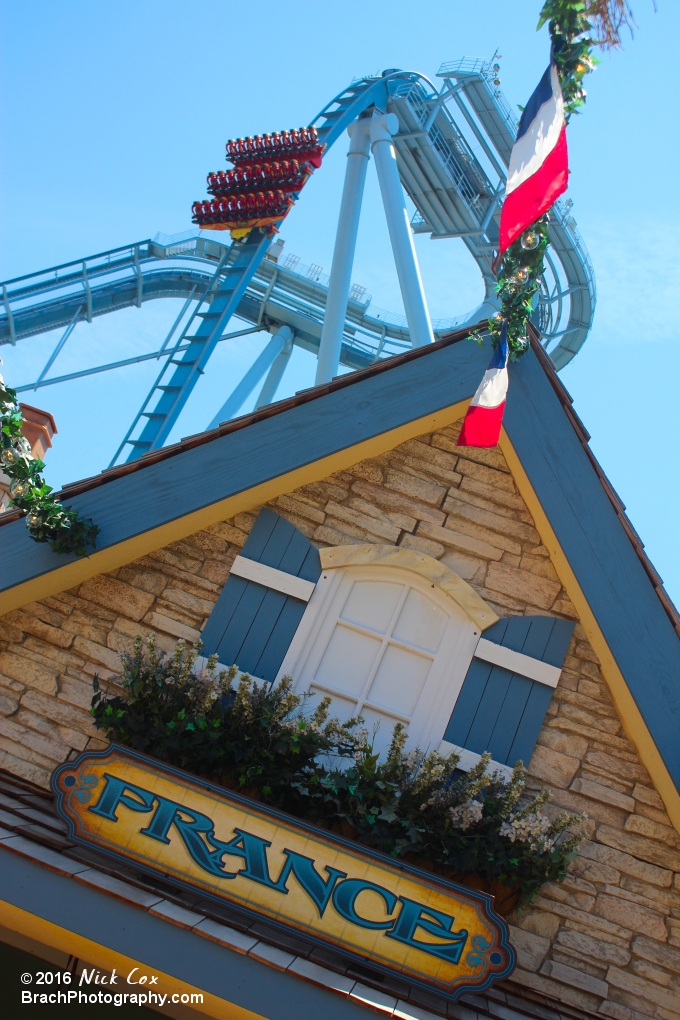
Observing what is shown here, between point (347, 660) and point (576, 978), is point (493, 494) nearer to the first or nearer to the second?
point (347, 660)

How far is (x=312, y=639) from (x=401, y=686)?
1.73ft

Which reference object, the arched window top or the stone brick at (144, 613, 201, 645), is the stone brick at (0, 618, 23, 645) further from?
the arched window top

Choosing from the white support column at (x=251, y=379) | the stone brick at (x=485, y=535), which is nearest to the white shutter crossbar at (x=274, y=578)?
the stone brick at (x=485, y=535)

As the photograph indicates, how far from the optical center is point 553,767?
4691 mm

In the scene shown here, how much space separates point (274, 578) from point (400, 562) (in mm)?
682

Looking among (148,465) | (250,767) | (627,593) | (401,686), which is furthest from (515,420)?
(250,767)

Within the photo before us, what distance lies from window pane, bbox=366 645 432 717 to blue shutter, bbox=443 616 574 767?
0.23 metres

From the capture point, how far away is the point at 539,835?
4.18 metres

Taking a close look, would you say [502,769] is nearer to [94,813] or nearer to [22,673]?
[94,813]

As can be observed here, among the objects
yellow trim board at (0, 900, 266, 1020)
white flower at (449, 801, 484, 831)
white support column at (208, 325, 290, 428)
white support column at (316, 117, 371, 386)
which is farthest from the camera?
white support column at (208, 325, 290, 428)

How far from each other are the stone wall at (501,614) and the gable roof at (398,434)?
12 centimetres

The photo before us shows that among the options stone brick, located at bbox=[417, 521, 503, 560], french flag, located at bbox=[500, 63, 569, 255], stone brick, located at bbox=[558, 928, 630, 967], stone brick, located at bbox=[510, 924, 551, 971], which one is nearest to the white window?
stone brick, located at bbox=[417, 521, 503, 560]

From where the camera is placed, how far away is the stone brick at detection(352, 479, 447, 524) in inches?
203

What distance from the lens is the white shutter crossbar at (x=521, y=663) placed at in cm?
478
